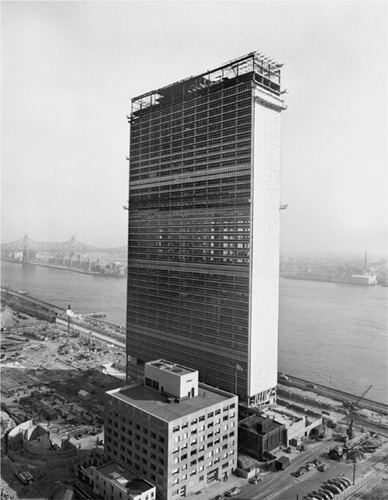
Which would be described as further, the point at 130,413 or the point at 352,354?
the point at 352,354

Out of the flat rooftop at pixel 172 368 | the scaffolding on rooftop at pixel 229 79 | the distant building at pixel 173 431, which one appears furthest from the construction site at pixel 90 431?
the scaffolding on rooftop at pixel 229 79

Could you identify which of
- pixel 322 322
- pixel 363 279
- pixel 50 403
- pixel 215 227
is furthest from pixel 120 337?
pixel 363 279

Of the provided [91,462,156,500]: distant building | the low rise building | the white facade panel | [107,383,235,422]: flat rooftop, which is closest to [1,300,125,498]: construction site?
[91,462,156,500]: distant building

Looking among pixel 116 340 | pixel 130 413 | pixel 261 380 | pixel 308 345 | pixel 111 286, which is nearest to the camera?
pixel 130 413

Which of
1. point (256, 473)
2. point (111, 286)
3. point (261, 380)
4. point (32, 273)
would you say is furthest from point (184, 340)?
point (32, 273)

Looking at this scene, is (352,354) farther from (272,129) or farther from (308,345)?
(272,129)

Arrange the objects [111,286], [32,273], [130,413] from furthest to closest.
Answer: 1. [32,273]
2. [111,286]
3. [130,413]

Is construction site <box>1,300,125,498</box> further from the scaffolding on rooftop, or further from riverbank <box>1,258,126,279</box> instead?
riverbank <box>1,258,126,279</box>

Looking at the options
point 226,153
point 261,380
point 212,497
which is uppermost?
point 226,153
